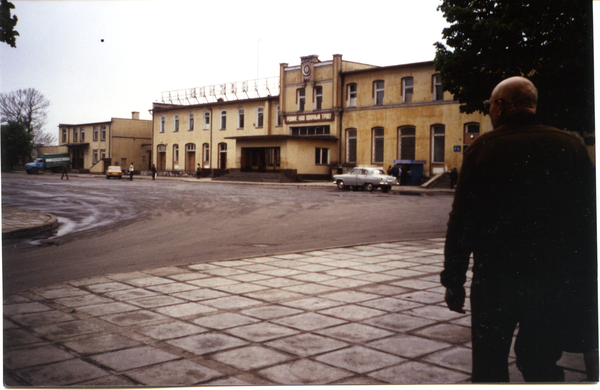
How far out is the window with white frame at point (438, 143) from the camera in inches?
942

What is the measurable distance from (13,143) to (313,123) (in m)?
37.4

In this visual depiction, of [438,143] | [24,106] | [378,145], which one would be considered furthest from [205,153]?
[24,106]

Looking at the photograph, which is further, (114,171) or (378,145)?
(114,171)

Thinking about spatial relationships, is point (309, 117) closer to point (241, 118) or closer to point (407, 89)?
point (241, 118)

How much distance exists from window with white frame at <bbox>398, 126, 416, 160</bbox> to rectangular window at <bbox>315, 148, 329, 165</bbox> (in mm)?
8085

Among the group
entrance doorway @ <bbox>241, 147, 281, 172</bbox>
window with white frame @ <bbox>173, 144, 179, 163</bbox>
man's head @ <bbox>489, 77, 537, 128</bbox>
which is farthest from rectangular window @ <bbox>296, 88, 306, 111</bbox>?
man's head @ <bbox>489, 77, 537, 128</bbox>

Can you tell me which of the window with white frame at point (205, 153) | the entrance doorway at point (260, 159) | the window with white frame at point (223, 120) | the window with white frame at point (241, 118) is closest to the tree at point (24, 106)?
the entrance doorway at point (260, 159)

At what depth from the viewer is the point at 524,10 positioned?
4441mm

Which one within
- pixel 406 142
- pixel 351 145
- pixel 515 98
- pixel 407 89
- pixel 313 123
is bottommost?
pixel 515 98

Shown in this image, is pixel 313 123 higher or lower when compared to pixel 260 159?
higher

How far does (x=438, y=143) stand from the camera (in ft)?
87.7

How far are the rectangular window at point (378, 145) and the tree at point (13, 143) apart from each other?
1151 inches

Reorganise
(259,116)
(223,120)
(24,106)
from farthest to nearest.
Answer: (223,120) → (259,116) → (24,106)

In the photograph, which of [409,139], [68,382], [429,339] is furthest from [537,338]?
[409,139]
